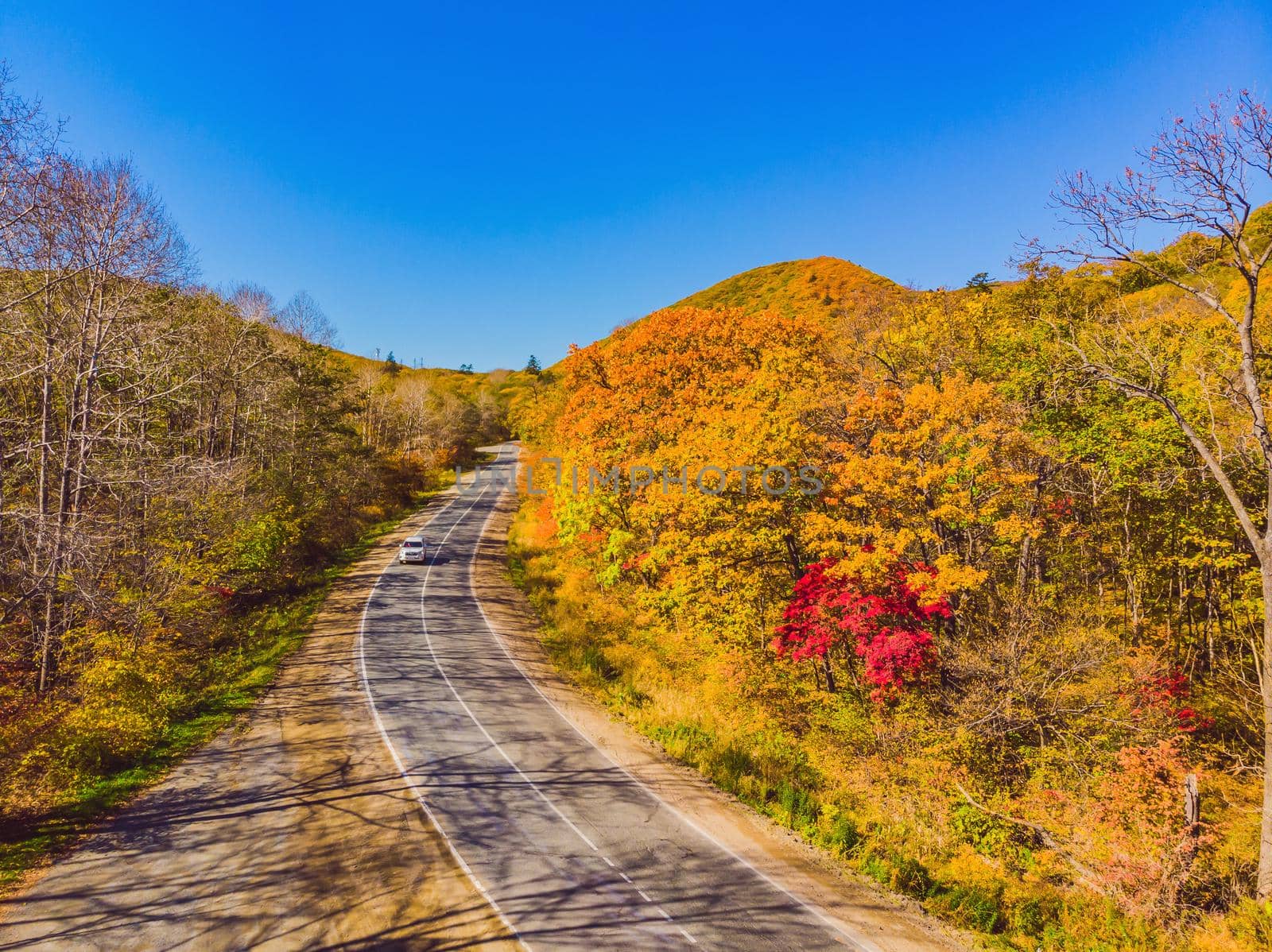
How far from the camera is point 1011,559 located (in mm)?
22156

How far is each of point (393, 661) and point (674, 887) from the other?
13869mm

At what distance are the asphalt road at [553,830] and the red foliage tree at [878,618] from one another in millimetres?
5704

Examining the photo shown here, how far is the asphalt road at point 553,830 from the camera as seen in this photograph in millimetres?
9602

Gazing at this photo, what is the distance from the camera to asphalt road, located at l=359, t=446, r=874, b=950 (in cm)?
960

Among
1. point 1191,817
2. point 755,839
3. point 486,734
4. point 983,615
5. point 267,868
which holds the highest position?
point 983,615

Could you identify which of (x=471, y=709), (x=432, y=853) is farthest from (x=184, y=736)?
(x=432, y=853)

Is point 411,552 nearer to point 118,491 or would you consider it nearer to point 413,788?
point 118,491

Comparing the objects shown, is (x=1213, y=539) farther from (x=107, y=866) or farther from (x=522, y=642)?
(x=107, y=866)

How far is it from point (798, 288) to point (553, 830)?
96.6 meters

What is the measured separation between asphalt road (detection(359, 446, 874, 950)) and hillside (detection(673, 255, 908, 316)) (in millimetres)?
59538

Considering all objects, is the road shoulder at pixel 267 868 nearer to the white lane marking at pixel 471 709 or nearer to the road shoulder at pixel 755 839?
the white lane marking at pixel 471 709

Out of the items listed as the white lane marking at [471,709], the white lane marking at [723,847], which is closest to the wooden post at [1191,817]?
the white lane marking at [723,847]

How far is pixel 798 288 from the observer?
96188 millimetres

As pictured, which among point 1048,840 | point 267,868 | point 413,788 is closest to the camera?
point 267,868
